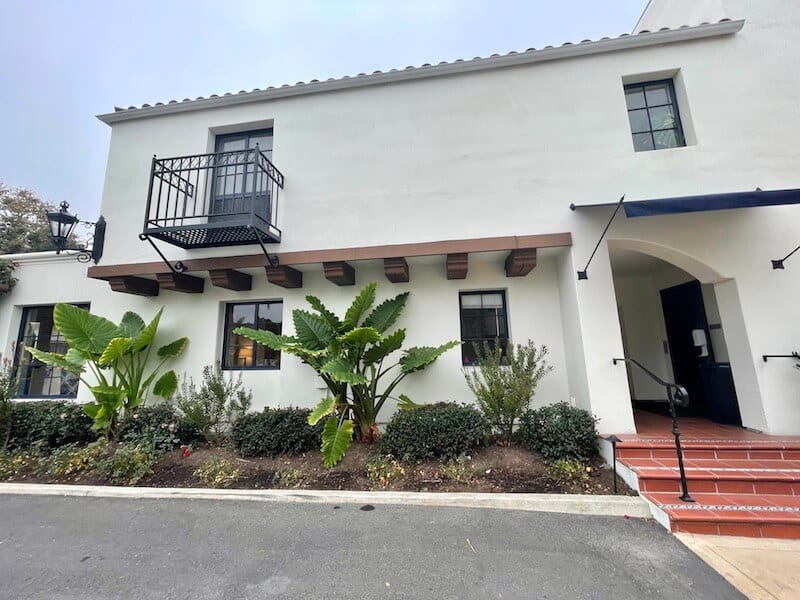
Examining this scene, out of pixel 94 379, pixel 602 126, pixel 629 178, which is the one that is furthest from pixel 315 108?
pixel 94 379

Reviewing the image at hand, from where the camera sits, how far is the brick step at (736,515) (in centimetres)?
290

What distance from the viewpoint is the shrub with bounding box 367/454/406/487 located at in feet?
13.6

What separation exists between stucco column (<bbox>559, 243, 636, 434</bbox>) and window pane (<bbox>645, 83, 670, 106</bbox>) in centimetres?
287

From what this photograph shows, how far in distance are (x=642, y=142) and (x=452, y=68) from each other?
3.43 metres

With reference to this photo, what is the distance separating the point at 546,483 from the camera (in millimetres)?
3875

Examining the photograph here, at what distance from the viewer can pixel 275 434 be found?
4.88 meters

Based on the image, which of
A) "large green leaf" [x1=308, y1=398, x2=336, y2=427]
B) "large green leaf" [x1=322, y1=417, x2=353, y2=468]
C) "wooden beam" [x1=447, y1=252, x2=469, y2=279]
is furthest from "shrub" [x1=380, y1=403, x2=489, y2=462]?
"wooden beam" [x1=447, y1=252, x2=469, y2=279]

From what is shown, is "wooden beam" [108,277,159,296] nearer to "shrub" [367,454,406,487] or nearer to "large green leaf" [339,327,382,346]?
"large green leaf" [339,327,382,346]

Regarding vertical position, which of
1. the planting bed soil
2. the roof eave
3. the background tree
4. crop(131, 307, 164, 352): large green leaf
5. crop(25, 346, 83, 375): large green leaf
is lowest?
the planting bed soil

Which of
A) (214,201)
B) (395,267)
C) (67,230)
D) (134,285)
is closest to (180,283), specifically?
(134,285)

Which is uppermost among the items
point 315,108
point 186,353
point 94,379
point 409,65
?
point 409,65

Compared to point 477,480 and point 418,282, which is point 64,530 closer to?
point 477,480

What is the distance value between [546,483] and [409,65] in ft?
22.4

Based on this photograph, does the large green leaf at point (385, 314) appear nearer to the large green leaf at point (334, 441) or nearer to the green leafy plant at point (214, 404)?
the large green leaf at point (334, 441)
